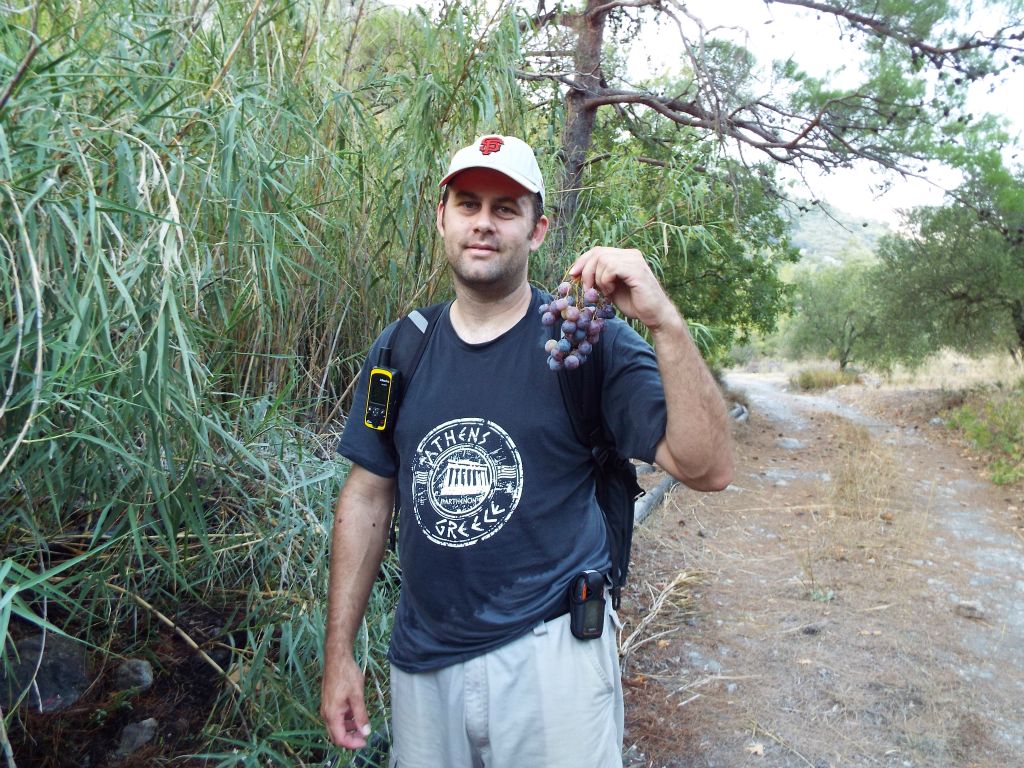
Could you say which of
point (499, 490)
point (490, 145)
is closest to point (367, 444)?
point (499, 490)

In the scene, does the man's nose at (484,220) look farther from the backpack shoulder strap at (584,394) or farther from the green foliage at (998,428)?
the green foliage at (998,428)

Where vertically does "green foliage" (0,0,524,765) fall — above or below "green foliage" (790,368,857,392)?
above

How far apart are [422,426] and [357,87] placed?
2.13 metres

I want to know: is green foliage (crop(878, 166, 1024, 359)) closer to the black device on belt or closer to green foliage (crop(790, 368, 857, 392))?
green foliage (crop(790, 368, 857, 392))

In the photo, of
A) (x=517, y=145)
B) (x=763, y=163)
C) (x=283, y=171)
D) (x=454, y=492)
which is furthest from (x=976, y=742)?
(x=763, y=163)

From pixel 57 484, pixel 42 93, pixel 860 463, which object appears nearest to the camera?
pixel 42 93

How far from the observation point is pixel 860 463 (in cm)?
942

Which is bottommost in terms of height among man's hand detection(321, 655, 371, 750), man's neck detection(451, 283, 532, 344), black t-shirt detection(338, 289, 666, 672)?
man's hand detection(321, 655, 371, 750)

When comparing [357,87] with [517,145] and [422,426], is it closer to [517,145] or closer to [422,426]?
[517,145]

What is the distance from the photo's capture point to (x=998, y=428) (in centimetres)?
1145

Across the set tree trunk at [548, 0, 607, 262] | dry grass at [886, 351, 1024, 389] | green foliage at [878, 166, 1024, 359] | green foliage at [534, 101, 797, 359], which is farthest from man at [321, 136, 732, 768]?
dry grass at [886, 351, 1024, 389]

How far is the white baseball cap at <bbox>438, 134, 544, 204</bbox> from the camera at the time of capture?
1.78 m

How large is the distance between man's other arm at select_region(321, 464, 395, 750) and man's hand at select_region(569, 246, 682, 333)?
2.57ft

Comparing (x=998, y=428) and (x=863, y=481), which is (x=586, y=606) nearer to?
(x=863, y=481)
